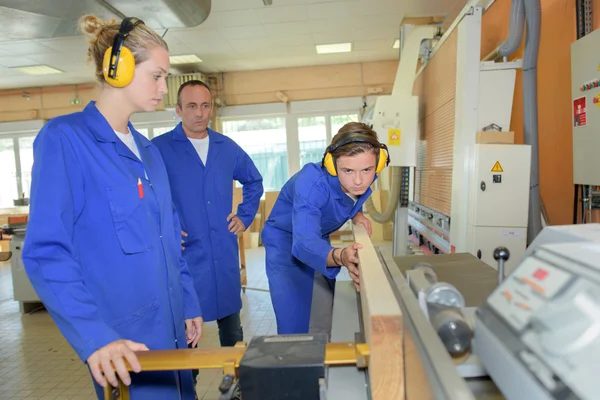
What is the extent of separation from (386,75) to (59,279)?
6920 mm

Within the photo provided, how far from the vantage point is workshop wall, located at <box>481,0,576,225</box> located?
2723mm

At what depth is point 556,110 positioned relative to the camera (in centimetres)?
288

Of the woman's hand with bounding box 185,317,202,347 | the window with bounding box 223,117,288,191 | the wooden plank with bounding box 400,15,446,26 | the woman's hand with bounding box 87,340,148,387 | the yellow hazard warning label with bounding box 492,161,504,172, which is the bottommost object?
the woman's hand with bounding box 185,317,202,347

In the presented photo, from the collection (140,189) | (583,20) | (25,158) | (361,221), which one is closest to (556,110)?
(583,20)

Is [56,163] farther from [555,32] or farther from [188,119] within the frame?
[555,32]

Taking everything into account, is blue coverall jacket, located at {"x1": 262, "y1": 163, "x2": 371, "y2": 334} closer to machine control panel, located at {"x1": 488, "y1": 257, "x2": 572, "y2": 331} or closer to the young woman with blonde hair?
the young woman with blonde hair

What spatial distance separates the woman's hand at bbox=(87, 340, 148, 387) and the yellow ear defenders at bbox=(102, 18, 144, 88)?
672mm

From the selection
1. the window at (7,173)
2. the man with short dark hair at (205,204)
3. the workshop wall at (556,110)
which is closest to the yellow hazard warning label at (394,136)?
the workshop wall at (556,110)

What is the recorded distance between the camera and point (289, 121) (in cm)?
730

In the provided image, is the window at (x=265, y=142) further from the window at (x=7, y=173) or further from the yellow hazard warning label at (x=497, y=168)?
the yellow hazard warning label at (x=497, y=168)

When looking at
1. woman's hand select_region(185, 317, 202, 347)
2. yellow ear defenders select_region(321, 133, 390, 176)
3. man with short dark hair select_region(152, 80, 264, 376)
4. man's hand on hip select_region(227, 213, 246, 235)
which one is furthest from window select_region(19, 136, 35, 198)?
yellow ear defenders select_region(321, 133, 390, 176)

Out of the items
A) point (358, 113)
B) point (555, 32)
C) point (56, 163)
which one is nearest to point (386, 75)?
point (358, 113)

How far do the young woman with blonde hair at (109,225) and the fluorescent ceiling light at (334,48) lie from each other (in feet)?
17.3

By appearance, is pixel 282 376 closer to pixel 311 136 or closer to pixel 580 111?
pixel 580 111
